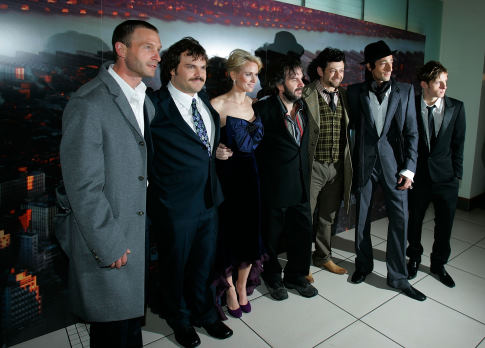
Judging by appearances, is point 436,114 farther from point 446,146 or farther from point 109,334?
point 109,334

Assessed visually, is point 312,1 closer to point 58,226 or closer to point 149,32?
point 149,32

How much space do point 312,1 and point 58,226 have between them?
10.8 ft

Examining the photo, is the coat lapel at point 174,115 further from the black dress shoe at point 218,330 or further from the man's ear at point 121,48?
the black dress shoe at point 218,330

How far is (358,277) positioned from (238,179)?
156 centimetres

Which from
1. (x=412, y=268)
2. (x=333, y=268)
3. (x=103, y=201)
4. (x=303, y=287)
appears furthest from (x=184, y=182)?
(x=412, y=268)

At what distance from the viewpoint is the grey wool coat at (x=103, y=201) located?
138 cm

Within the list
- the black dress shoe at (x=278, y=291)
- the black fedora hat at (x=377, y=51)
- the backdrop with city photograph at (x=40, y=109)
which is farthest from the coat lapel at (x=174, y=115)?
the black fedora hat at (x=377, y=51)

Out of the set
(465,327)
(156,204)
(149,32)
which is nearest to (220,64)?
(149,32)

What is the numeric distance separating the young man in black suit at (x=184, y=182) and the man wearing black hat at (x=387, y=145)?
1.35 metres

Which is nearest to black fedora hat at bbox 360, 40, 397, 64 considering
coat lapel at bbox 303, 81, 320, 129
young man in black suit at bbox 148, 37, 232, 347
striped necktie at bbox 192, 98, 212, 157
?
coat lapel at bbox 303, 81, 320, 129

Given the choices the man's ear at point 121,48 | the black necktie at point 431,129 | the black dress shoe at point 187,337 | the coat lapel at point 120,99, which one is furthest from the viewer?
the black necktie at point 431,129

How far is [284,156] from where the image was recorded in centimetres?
242

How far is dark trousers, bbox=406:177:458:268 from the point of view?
2807mm

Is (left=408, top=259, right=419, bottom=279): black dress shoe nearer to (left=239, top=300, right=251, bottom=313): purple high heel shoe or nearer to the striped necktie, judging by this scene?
(left=239, top=300, right=251, bottom=313): purple high heel shoe
